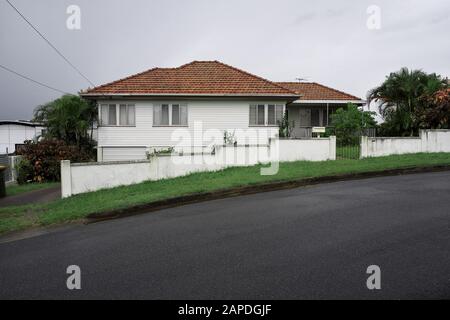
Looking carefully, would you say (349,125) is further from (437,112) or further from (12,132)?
(12,132)

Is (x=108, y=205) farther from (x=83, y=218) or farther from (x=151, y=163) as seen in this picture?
(x=151, y=163)

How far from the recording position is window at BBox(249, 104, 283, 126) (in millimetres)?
21578

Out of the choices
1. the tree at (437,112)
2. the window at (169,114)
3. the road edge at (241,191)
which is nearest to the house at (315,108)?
the tree at (437,112)

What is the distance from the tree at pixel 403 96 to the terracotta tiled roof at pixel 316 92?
7.16ft

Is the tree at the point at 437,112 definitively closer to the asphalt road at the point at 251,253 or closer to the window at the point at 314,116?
the window at the point at 314,116

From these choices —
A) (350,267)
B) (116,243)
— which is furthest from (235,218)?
(350,267)

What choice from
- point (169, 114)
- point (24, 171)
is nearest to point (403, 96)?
point (169, 114)

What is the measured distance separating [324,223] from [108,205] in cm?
539

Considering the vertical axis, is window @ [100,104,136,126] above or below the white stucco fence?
above

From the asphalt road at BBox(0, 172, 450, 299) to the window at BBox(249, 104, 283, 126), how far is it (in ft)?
42.2

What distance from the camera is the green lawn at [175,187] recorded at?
9086mm

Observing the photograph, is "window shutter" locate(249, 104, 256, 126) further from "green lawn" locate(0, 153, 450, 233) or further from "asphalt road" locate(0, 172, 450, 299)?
"asphalt road" locate(0, 172, 450, 299)

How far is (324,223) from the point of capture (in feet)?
23.0

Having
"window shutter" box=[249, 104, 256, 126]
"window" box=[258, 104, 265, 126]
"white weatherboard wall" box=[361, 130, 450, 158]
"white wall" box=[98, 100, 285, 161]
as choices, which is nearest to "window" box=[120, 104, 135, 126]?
"white wall" box=[98, 100, 285, 161]
